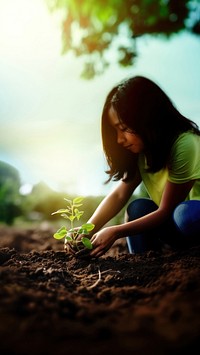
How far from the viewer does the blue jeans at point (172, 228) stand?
2.52 meters

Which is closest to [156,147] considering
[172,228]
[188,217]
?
[188,217]

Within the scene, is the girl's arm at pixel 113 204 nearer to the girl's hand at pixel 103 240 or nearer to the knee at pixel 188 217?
the girl's hand at pixel 103 240

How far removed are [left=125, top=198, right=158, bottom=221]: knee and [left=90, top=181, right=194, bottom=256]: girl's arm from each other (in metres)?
0.33

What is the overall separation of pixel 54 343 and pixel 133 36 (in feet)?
16.1

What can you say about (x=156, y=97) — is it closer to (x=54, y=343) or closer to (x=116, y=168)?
(x=116, y=168)

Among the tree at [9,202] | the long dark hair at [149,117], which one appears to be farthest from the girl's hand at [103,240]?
the tree at [9,202]

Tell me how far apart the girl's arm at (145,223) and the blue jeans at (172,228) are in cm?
7

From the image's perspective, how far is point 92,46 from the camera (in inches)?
223

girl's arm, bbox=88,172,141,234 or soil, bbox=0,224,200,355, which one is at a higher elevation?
girl's arm, bbox=88,172,141,234

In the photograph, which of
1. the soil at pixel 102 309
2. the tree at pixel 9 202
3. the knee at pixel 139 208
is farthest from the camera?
the tree at pixel 9 202

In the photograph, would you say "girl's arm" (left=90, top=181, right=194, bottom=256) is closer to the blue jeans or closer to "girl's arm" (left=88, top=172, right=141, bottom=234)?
the blue jeans

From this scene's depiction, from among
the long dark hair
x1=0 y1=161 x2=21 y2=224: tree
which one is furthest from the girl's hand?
x1=0 y1=161 x2=21 y2=224: tree

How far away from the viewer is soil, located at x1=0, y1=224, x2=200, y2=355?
115 cm

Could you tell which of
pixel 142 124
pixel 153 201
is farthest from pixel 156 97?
pixel 153 201
